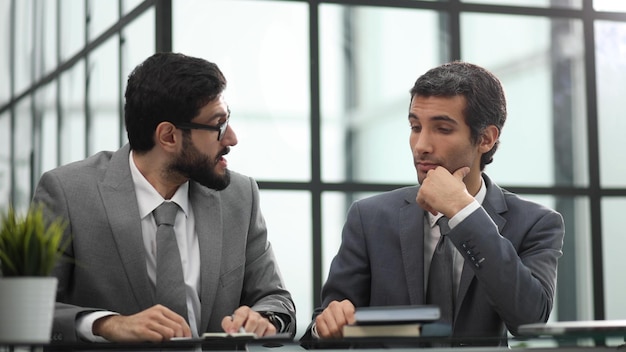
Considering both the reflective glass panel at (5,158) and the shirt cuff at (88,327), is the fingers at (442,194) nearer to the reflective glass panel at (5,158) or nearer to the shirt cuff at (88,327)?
the shirt cuff at (88,327)

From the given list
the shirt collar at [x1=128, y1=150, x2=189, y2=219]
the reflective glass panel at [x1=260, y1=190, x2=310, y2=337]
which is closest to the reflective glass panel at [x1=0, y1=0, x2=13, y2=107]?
the reflective glass panel at [x1=260, y1=190, x2=310, y2=337]

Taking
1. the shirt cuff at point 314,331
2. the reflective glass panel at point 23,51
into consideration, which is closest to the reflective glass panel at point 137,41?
the reflective glass panel at point 23,51

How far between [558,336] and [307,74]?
3.65m

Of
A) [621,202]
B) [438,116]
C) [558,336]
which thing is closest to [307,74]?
[621,202]

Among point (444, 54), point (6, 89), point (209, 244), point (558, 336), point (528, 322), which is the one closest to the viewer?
point (558, 336)

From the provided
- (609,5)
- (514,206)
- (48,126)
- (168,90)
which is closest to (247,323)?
(168,90)

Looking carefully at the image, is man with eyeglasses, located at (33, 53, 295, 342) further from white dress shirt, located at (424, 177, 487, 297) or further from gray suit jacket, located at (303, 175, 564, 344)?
white dress shirt, located at (424, 177, 487, 297)

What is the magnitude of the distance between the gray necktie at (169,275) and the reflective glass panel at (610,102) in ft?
12.6

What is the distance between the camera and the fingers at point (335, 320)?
2377mm

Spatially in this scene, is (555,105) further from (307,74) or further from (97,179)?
(97,179)

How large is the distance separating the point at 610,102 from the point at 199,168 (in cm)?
374

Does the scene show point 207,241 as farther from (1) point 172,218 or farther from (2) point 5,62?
(2) point 5,62

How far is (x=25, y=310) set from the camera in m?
1.94

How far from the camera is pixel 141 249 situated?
274cm
